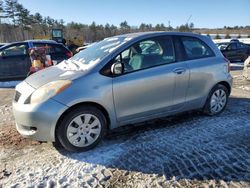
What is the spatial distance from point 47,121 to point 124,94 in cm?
119

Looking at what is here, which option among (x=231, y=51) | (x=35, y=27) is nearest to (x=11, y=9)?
(x=35, y=27)

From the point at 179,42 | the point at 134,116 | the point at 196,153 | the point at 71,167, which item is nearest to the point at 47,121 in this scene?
the point at 71,167

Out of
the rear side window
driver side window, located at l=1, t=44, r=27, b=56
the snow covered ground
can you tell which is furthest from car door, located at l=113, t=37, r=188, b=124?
driver side window, located at l=1, t=44, r=27, b=56

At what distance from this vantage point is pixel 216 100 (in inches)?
232

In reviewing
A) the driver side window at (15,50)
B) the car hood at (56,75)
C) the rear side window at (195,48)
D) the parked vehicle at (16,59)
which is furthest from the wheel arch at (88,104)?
the driver side window at (15,50)

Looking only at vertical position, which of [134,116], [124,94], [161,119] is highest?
[124,94]

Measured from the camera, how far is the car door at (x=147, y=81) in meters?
4.57

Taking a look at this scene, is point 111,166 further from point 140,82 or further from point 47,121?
point 140,82

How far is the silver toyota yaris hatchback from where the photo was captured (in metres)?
4.15

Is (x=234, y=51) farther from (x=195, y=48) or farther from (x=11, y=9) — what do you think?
(x=11, y=9)

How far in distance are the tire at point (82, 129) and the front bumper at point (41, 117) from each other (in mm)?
125

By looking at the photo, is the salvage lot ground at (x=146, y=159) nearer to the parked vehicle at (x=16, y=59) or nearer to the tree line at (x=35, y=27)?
the parked vehicle at (x=16, y=59)

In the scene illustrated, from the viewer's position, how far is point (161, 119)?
5.69 m

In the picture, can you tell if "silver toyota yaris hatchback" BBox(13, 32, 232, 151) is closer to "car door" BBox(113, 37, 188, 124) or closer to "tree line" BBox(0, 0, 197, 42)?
"car door" BBox(113, 37, 188, 124)
